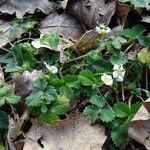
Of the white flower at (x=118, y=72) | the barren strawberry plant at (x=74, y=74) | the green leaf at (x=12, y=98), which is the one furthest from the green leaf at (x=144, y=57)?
the green leaf at (x=12, y=98)

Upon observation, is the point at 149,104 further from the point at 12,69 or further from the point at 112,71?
the point at 12,69

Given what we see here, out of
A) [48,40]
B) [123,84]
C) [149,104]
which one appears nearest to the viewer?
[149,104]

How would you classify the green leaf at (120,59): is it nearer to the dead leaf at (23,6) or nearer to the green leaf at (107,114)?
the green leaf at (107,114)

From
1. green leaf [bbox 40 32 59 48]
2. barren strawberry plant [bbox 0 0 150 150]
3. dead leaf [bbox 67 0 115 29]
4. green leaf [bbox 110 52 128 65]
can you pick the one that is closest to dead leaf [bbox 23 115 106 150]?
barren strawberry plant [bbox 0 0 150 150]

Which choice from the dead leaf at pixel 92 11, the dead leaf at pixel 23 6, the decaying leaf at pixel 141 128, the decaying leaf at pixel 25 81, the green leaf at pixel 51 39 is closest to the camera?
the decaying leaf at pixel 141 128

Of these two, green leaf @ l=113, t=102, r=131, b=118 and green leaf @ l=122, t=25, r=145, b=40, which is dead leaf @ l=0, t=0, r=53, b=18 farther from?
green leaf @ l=113, t=102, r=131, b=118

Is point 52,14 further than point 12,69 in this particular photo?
Yes

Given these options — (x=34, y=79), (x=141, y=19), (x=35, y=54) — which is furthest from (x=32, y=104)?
(x=141, y=19)
